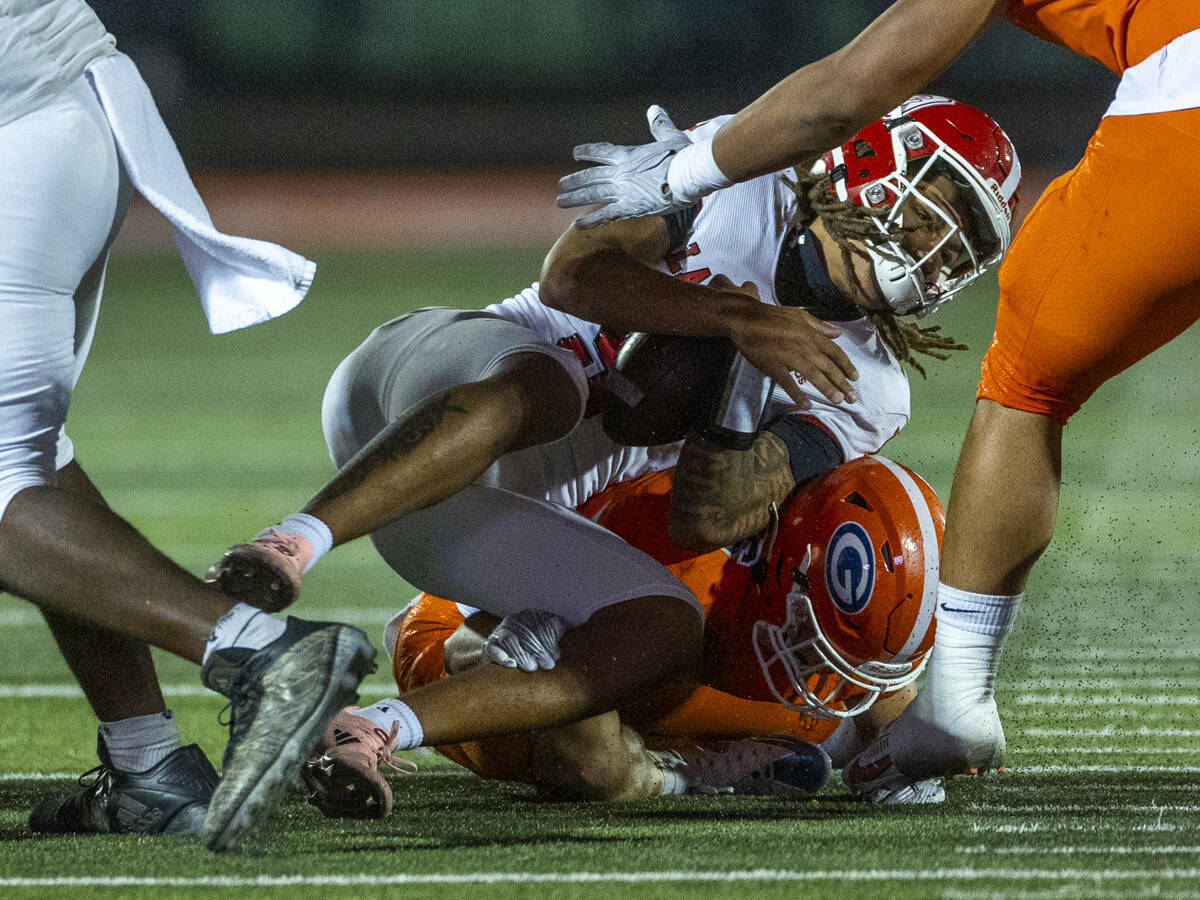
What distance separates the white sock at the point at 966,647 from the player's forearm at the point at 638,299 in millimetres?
622

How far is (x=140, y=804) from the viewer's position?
277 centimetres

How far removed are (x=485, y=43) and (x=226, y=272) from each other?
20.4m

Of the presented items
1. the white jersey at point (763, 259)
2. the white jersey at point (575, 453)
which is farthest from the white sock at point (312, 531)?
the white jersey at point (763, 259)

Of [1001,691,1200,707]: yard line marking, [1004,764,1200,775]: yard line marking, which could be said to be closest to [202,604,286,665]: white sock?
[1004,764,1200,775]: yard line marking

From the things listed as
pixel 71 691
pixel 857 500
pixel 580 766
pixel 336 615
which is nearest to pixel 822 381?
pixel 857 500

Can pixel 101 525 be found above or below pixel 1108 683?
above

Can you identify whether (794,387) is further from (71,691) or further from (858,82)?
(71,691)

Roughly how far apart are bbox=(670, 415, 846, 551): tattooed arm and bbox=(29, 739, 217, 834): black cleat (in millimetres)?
985

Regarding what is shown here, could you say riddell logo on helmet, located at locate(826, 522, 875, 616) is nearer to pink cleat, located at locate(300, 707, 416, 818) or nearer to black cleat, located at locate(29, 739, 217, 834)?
pink cleat, located at locate(300, 707, 416, 818)

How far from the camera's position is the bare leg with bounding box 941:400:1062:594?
2.92 meters

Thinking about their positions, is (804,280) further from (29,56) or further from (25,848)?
(25,848)

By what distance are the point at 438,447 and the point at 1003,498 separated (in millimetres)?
943

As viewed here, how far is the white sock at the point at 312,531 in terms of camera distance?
274cm

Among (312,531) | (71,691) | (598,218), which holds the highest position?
(598,218)
